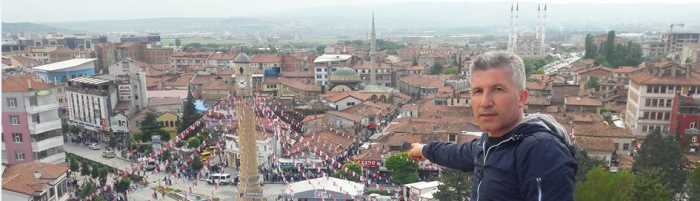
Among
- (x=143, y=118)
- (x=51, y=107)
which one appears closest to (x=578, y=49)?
(x=143, y=118)

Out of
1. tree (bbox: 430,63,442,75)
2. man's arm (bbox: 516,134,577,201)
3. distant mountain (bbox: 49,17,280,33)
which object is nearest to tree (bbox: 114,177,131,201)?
man's arm (bbox: 516,134,577,201)

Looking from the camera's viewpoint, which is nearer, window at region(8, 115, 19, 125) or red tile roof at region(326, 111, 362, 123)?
window at region(8, 115, 19, 125)

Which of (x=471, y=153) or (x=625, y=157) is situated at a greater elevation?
(x=471, y=153)

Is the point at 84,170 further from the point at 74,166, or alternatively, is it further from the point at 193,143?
the point at 193,143

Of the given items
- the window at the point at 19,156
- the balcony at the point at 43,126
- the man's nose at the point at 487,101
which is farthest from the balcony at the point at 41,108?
the man's nose at the point at 487,101

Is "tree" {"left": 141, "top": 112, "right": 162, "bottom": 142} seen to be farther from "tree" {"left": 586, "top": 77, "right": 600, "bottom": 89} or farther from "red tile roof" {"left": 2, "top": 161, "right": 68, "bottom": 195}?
"tree" {"left": 586, "top": 77, "right": 600, "bottom": 89}

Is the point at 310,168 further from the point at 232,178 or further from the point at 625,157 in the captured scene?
the point at 625,157

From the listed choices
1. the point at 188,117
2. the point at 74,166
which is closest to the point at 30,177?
the point at 74,166

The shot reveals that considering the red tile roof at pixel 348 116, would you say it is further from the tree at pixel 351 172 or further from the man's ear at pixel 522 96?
the man's ear at pixel 522 96
